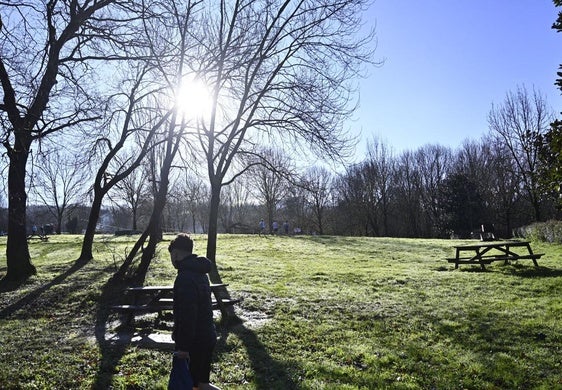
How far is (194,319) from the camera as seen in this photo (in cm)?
400

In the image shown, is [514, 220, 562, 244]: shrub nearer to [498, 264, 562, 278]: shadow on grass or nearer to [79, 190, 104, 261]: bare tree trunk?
[498, 264, 562, 278]: shadow on grass

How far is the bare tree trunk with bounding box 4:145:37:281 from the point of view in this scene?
44.1 ft

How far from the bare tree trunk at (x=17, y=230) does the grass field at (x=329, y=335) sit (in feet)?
3.07

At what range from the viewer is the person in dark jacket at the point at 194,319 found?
3.97 metres

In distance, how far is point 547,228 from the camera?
80.2 ft

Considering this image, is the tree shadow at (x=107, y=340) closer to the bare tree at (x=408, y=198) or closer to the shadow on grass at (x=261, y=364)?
the shadow on grass at (x=261, y=364)

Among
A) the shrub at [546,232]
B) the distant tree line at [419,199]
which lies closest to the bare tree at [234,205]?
the distant tree line at [419,199]

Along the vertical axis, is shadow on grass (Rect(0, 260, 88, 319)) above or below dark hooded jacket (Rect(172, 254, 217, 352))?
below

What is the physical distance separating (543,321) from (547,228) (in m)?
19.2

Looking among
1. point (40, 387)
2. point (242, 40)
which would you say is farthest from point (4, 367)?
point (242, 40)

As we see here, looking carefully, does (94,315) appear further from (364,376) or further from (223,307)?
(364,376)

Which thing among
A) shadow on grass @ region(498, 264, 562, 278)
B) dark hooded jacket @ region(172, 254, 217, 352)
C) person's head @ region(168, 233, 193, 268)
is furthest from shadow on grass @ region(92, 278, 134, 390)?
shadow on grass @ region(498, 264, 562, 278)

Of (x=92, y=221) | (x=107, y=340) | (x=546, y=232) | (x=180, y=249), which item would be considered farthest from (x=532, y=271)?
(x=92, y=221)

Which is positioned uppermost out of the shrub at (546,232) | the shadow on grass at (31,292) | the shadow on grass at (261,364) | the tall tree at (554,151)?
the tall tree at (554,151)
